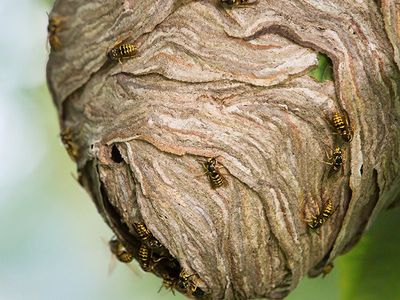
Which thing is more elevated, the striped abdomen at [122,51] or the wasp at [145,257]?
the striped abdomen at [122,51]

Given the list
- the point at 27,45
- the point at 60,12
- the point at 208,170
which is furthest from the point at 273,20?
the point at 27,45

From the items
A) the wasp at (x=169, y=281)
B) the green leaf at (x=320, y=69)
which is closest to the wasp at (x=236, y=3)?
the green leaf at (x=320, y=69)

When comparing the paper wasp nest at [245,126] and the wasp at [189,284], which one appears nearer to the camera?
the paper wasp nest at [245,126]

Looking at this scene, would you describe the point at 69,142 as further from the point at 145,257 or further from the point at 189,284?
the point at 189,284

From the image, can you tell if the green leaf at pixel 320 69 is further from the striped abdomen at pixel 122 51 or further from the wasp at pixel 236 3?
the striped abdomen at pixel 122 51

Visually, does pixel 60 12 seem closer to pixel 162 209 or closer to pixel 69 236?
pixel 162 209

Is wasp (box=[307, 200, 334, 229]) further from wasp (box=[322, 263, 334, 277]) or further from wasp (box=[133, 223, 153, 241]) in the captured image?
wasp (box=[133, 223, 153, 241])

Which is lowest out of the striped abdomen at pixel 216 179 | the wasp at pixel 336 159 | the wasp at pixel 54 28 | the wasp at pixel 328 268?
the wasp at pixel 328 268
